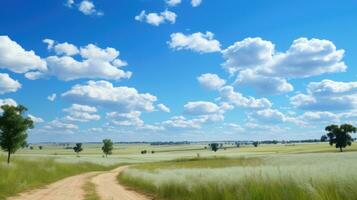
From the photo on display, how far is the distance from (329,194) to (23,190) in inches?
762

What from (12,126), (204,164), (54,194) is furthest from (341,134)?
(54,194)

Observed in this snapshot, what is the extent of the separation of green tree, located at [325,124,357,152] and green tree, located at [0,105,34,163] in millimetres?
93300

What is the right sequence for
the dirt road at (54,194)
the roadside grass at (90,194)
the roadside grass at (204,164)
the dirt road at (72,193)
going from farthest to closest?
the roadside grass at (204,164) → the dirt road at (72,193) → the dirt road at (54,194) → the roadside grass at (90,194)

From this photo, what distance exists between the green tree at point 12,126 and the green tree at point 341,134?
93.3m

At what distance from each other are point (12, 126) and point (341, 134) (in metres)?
95.9

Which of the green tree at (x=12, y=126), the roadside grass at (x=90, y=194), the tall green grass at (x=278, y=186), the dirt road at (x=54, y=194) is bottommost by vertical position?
the roadside grass at (x=90, y=194)

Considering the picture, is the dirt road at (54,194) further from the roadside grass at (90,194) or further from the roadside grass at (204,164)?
the roadside grass at (204,164)

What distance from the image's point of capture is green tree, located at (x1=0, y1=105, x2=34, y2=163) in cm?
4594

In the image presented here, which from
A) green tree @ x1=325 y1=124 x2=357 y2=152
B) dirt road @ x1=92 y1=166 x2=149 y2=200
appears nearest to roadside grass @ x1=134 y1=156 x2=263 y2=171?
dirt road @ x1=92 y1=166 x2=149 y2=200

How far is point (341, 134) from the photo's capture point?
→ 388 feet

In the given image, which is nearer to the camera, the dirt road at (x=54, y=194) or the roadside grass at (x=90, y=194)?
the roadside grass at (x=90, y=194)

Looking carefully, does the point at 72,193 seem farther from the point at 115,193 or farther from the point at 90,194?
the point at 115,193

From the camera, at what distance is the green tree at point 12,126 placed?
151ft

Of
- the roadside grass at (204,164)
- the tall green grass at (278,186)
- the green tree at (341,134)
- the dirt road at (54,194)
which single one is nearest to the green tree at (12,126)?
the roadside grass at (204,164)
